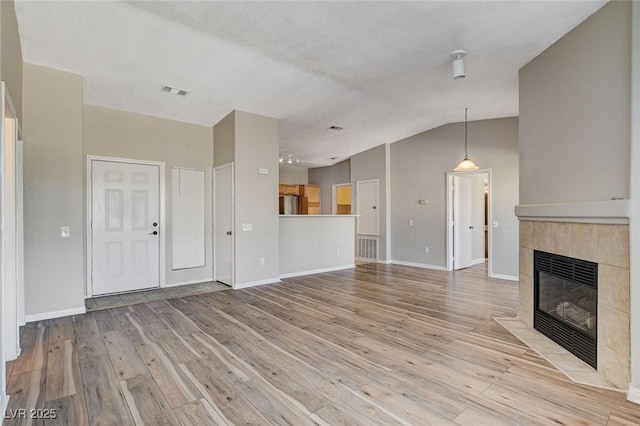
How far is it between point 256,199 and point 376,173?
3681 mm

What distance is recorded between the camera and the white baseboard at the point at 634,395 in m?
2.10

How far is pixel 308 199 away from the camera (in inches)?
396

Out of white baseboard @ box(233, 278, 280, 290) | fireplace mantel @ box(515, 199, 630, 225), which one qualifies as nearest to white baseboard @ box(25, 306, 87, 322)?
white baseboard @ box(233, 278, 280, 290)

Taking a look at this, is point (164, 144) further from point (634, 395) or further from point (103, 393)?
point (634, 395)

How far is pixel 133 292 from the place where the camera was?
194 inches

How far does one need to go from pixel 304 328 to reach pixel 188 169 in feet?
11.6

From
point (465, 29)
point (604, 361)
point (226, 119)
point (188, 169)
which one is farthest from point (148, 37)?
point (604, 361)

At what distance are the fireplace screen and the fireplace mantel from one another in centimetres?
56

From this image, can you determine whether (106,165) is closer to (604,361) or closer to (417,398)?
(417,398)

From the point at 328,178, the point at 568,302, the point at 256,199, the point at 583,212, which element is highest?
the point at 328,178

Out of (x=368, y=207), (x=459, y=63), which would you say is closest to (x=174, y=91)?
(x=459, y=63)

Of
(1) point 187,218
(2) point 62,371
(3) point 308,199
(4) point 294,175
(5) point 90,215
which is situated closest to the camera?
(2) point 62,371

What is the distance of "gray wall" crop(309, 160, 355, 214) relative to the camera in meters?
9.62

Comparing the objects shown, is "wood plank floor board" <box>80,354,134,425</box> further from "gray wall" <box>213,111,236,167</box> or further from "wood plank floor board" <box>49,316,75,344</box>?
"gray wall" <box>213,111,236,167</box>
